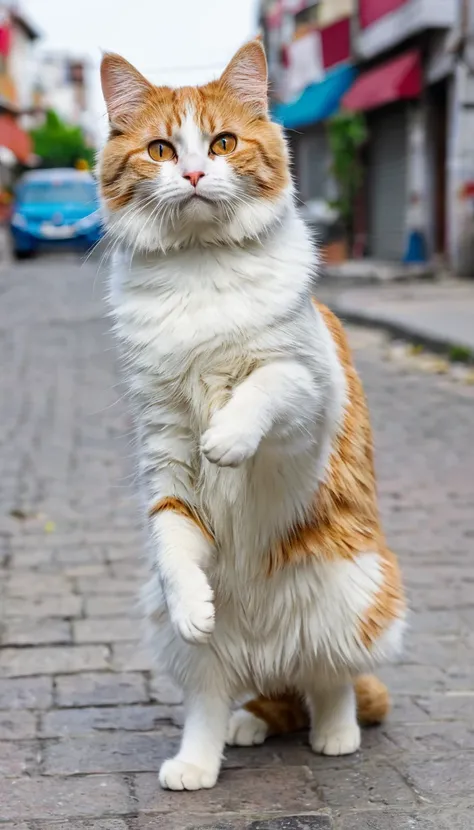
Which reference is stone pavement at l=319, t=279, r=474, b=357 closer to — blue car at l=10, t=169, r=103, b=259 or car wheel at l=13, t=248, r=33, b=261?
A: blue car at l=10, t=169, r=103, b=259

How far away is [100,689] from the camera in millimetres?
3281

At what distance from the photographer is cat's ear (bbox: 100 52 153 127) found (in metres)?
2.66

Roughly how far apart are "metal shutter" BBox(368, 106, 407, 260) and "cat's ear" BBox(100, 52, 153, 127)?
58.4 feet

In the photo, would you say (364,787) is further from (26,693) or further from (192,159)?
(192,159)

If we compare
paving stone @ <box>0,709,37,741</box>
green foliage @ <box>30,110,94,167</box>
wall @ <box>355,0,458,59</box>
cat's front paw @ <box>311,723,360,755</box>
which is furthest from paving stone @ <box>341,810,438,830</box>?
green foliage @ <box>30,110,94,167</box>

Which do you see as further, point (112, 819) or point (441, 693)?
point (441, 693)

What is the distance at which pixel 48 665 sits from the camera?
346 centimetres

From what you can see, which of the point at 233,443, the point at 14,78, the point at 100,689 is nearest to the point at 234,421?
the point at 233,443

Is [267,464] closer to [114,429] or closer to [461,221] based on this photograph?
[114,429]

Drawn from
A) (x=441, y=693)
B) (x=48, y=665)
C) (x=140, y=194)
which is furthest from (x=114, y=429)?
(x=140, y=194)

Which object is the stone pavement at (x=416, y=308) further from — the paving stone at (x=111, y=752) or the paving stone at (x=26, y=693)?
the paving stone at (x=111, y=752)

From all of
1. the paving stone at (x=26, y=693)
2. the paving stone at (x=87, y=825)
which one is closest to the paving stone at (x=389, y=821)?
the paving stone at (x=87, y=825)

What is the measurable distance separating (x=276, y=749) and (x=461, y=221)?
570 inches

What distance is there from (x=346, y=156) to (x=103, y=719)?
19442 mm
